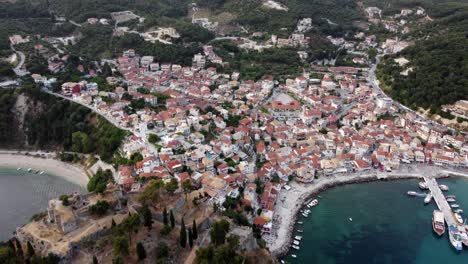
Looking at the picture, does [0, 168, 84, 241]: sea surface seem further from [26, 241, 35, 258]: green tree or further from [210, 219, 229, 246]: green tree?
[210, 219, 229, 246]: green tree

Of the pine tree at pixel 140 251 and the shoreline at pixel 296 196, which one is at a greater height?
the pine tree at pixel 140 251

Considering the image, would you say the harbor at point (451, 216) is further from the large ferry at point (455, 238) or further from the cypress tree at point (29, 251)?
the cypress tree at point (29, 251)

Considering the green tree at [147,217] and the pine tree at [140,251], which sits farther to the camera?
the green tree at [147,217]

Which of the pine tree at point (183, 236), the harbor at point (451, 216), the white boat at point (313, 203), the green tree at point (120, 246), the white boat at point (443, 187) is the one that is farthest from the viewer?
the white boat at point (443, 187)

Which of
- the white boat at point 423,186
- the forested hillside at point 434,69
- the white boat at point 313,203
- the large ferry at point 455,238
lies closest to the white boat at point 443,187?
the white boat at point 423,186

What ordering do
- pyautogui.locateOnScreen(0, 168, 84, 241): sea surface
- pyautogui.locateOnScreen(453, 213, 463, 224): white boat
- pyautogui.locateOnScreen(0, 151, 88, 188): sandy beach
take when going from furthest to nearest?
1. pyautogui.locateOnScreen(0, 151, 88, 188): sandy beach
2. pyautogui.locateOnScreen(0, 168, 84, 241): sea surface
3. pyautogui.locateOnScreen(453, 213, 463, 224): white boat

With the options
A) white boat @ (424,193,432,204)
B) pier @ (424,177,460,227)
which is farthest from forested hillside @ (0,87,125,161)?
pier @ (424,177,460,227)

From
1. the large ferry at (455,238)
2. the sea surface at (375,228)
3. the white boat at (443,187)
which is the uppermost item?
the white boat at (443,187)
